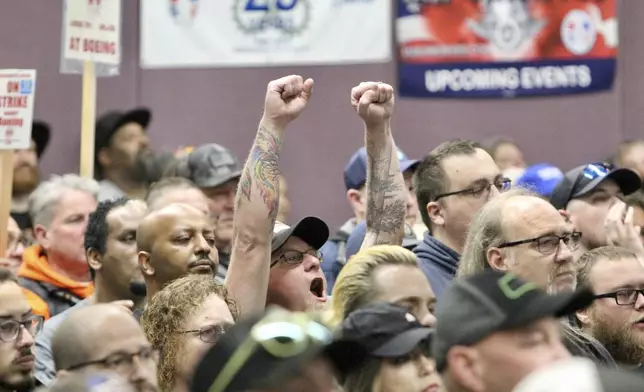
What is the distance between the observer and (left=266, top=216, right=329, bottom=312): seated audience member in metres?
4.65

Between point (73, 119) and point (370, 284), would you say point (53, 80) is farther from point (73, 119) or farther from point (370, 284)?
point (370, 284)

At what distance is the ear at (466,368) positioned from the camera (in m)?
2.91

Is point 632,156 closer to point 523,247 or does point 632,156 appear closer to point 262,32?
point 262,32

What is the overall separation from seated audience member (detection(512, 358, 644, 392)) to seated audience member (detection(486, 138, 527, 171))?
246 inches

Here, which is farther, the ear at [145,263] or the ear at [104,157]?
the ear at [104,157]

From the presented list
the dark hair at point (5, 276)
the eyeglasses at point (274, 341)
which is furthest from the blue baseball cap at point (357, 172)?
the eyeglasses at point (274, 341)

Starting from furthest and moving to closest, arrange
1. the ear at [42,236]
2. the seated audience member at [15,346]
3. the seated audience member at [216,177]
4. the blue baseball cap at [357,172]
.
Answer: the seated audience member at [216,177], the blue baseball cap at [357,172], the ear at [42,236], the seated audience member at [15,346]

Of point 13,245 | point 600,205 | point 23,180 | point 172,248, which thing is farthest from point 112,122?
point 600,205

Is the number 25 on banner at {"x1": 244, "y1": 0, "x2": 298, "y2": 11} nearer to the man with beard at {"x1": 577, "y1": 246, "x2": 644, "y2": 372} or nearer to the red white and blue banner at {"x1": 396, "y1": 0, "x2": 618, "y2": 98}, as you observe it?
the red white and blue banner at {"x1": 396, "y1": 0, "x2": 618, "y2": 98}

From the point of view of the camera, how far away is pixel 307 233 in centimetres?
473

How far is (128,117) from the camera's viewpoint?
8.26 meters

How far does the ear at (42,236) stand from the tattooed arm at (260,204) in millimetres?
1803

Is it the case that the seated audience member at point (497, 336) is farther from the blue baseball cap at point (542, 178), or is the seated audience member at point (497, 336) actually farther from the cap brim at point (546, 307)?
the blue baseball cap at point (542, 178)

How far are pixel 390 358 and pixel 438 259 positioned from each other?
5.31 ft
